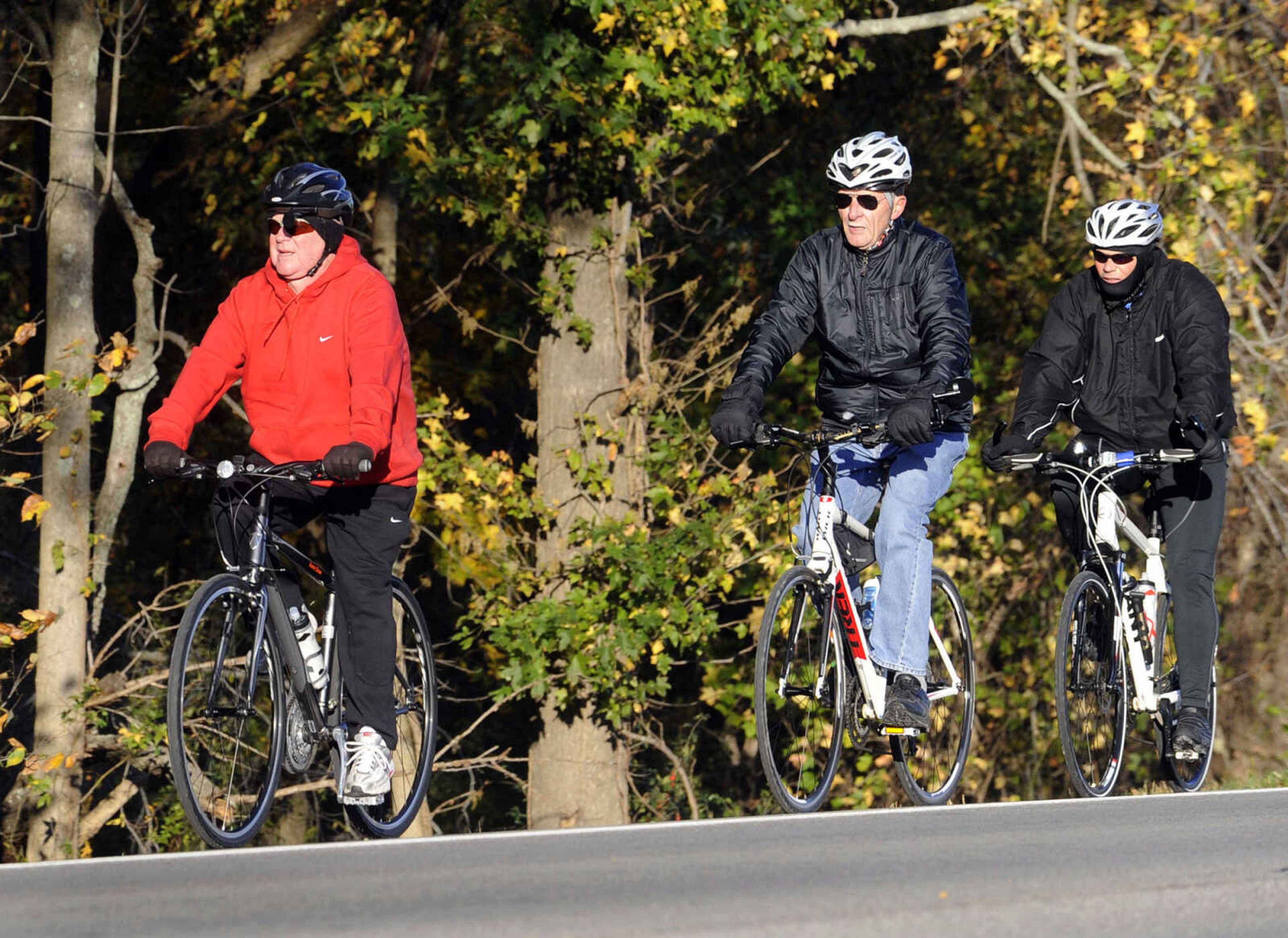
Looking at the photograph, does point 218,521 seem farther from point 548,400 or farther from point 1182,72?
point 1182,72

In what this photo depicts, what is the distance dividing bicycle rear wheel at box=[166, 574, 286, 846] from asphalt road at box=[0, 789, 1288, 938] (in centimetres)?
44

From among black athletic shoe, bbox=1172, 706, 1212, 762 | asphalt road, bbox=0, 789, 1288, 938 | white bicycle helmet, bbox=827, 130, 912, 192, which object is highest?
white bicycle helmet, bbox=827, 130, 912, 192

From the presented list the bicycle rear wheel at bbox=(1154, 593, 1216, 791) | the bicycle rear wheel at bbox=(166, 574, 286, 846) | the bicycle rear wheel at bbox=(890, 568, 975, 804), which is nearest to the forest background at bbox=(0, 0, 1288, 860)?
the bicycle rear wheel at bbox=(1154, 593, 1216, 791)

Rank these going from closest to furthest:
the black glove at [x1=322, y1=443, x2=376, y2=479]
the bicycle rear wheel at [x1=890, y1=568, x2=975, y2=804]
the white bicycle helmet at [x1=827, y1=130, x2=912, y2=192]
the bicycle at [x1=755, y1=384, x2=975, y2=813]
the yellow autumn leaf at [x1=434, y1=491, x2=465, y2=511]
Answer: the black glove at [x1=322, y1=443, x2=376, y2=479], the bicycle at [x1=755, y1=384, x2=975, y2=813], the white bicycle helmet at [x1=827, y1=130, x2=912, y2=192], the bicycle rear wheel at [x1=890, y1=568, x2=975, y2=804], the yellow autumn leaf at [x1=434, y1=491, x2=465, y2=511]

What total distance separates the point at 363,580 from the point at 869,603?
1843 mm

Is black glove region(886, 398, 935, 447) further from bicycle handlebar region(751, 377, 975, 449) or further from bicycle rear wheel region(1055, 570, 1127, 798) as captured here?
bicycle rear wheel region(1055, 570, 1127, 798)

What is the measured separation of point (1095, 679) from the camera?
8133mm

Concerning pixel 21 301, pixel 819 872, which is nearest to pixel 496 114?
pixel 21 301

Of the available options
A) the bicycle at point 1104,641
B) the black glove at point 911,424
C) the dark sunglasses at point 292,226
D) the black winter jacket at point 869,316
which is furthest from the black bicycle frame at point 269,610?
the bicycle at point 1104,641

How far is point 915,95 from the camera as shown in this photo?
1747 centimetres

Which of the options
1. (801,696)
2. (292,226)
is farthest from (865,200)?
(292,226)

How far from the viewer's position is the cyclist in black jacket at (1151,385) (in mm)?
7906

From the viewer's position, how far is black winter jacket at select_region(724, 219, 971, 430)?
7.29 m

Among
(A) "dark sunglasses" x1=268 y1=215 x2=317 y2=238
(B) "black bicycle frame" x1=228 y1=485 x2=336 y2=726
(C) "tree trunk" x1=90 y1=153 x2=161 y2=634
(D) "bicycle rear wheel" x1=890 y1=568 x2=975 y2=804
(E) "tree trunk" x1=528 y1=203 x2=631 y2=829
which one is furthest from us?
(E) "tree trunk" x1=528 y1=203 x2=631 y2=829
